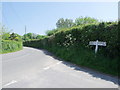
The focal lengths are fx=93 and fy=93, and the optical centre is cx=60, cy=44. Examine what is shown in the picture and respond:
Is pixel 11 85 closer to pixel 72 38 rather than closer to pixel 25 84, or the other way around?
pixel 25 84

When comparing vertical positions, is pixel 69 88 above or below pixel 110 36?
below

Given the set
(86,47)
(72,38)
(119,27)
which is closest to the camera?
(119,27)

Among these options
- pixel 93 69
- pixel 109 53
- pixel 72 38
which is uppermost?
pixel 72 38

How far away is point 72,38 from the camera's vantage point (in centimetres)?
893

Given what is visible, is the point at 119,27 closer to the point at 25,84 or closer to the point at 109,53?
the point at 109,53

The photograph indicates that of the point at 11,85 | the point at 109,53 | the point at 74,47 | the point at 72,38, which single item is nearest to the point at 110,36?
the point at 109,53

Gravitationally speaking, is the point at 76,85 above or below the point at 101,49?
below

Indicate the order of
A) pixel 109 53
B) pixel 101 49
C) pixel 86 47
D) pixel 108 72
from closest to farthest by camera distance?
1. pixel 108 72
2. pixel 109 53
3. pixel 101 49
4. pixel 86 47

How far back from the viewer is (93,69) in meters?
5.09

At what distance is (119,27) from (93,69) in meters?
2.64

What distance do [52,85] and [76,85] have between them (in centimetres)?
83

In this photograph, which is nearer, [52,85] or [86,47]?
[52,85]

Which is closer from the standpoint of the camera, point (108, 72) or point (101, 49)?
point (108, 72)

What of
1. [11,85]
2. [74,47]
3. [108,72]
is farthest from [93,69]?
[11,85]
